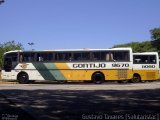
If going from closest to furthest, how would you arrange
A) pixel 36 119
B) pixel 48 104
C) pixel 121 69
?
1. pixel 36 119
2. pixel 48 104
3. pixel 121 69

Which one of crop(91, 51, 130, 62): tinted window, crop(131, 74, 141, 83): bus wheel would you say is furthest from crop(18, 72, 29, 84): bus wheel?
crop(131, 74, 141, 83): bus wheel

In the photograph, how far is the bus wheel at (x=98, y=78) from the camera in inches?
1304

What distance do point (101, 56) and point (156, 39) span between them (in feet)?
156

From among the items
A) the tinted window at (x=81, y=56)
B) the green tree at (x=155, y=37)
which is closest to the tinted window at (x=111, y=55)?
the tinted window at (x=81, y=56)

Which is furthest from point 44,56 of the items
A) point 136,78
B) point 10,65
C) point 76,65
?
point 136,78

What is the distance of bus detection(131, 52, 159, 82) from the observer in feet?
114

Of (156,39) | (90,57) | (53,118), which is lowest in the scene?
(53,118)

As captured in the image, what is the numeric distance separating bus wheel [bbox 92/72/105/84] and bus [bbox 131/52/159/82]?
3.08m

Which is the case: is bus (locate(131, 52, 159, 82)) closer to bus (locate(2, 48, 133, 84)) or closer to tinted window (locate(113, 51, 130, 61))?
tinted window (locate(113, 51, 130, 61))

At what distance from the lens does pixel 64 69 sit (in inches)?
1325

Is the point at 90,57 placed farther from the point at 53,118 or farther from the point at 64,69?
the point at 53,118

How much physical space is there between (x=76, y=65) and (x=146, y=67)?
624 centimetres

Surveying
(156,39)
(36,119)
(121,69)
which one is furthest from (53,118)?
(156,39)

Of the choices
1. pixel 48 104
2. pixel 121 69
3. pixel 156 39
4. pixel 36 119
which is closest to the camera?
pixel 36 119
